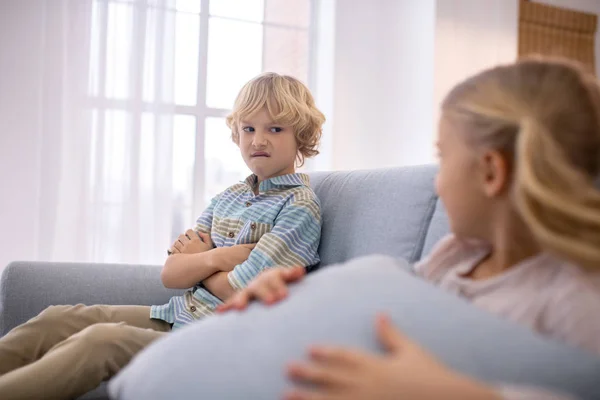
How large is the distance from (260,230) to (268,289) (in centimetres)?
73

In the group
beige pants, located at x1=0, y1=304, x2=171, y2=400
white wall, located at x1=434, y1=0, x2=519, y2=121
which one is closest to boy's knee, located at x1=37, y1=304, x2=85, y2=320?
beige pants, located at x1=0, y1=304, x2=171, y2=400

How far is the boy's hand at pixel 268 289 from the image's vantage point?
0.75 metres

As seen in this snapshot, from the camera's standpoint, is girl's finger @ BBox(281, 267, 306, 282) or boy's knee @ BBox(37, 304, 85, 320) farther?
boy's knee @ BBox(37, 304, 85, 320)

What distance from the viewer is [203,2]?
3.42m

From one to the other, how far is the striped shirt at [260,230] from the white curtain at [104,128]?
1590 millimetres

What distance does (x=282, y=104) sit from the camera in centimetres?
158

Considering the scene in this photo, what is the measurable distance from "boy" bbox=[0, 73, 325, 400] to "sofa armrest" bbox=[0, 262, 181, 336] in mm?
147

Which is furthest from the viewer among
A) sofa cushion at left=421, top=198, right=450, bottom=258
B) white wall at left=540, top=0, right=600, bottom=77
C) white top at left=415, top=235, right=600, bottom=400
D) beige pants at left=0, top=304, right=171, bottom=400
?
white wall at left=540, top=0, right=600, bottom=77

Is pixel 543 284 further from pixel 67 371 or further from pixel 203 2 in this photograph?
pixel 203 2

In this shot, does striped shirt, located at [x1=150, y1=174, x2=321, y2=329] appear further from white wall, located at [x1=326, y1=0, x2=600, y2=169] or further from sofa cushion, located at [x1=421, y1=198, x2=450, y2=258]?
white wall, located at [x1=326, y1=0, x2=600, y2=169]

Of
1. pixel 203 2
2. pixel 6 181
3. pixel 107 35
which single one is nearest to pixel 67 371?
pixel 6 181

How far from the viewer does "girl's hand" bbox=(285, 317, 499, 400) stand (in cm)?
56

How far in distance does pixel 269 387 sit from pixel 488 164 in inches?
15.0

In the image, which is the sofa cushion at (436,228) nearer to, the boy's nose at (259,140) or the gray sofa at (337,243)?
the gray sofa at (337,243)
